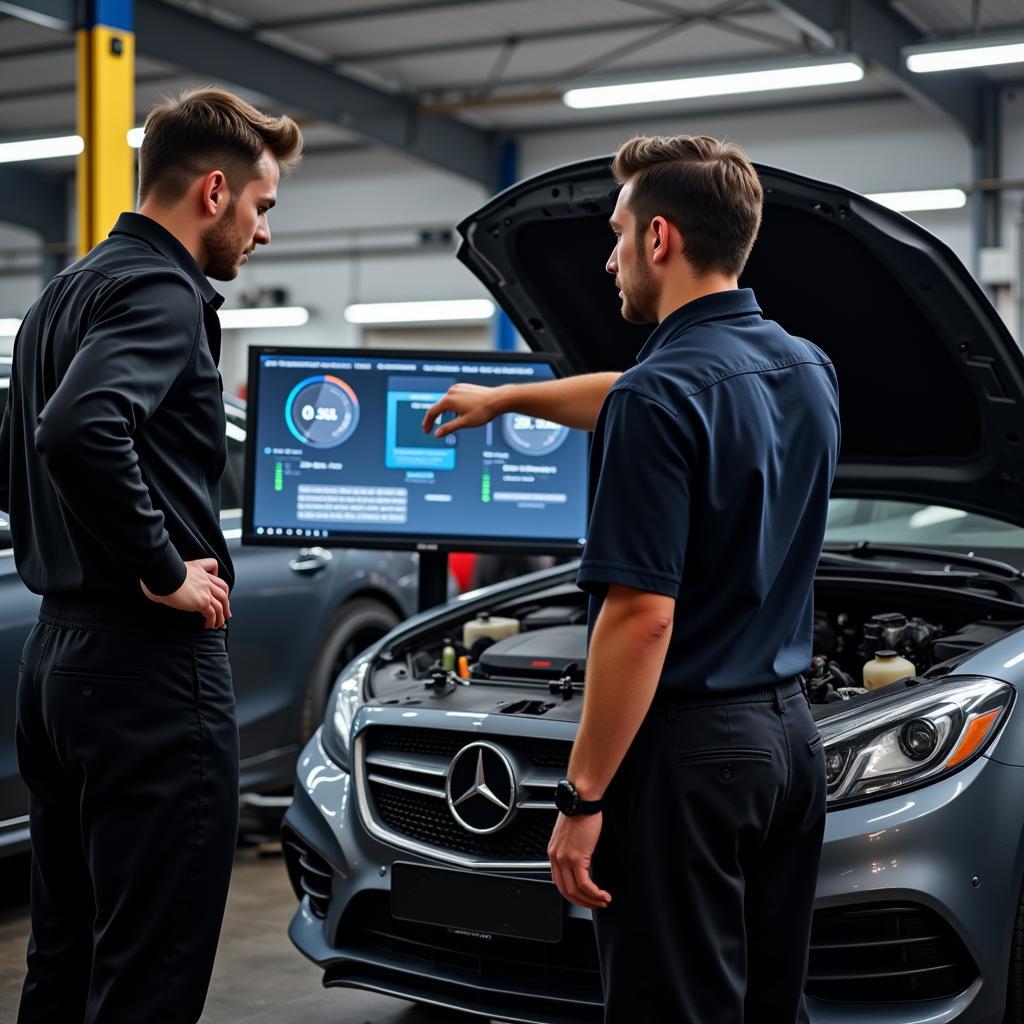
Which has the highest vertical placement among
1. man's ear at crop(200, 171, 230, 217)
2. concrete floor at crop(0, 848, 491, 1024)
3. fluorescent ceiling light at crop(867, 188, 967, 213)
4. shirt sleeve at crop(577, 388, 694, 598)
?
fluorescent ceiling light at crop(867, 188, 967, 213)

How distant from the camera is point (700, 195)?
183cm

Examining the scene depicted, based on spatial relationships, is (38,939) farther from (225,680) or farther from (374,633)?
(374,633)

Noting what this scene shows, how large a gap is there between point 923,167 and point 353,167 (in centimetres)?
730

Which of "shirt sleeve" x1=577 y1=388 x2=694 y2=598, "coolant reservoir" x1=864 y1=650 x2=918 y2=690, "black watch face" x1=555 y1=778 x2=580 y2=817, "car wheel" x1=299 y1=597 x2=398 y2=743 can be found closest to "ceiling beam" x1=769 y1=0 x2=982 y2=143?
"car wheel" x1=299 y1=597 x2=398 y2=743

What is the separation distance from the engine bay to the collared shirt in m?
0.96

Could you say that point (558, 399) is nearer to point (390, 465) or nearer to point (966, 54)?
point (390, 465)

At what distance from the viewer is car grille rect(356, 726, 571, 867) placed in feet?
8.58

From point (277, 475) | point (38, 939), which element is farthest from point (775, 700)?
point (277, 475)

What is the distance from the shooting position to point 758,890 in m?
1.90

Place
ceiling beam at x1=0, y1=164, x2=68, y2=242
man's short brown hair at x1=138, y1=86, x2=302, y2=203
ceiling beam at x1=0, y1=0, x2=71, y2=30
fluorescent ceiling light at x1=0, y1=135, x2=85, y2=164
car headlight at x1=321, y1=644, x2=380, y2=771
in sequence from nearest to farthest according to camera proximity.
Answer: man's short brown hair at x1=138, y1=86, x2=302, y2=203, car headlight at x1=321, y1=644, x2=380, y2=771, ceiling beam at x1=0, y1=0, x2=71, y2=30, fluorescent ceiling light at x1=0, y1=135, x2=85, y2=164, ceiling beam at x1=0, y1=164, x2=68, y2=242

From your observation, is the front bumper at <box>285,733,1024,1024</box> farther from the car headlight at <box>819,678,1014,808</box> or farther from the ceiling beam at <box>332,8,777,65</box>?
the ceiling beam at <box>332,8,777,65</box>

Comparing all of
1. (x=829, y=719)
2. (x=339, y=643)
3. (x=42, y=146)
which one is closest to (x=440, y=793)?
(x=829, y=719)

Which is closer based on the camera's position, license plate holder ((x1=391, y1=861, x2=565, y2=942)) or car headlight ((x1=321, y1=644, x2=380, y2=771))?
license plate holder ((x1=391, y1=861, x2=565, y2=942))

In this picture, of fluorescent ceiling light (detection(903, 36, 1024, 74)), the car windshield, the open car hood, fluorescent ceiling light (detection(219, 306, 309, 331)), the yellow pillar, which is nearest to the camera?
the open car hood
